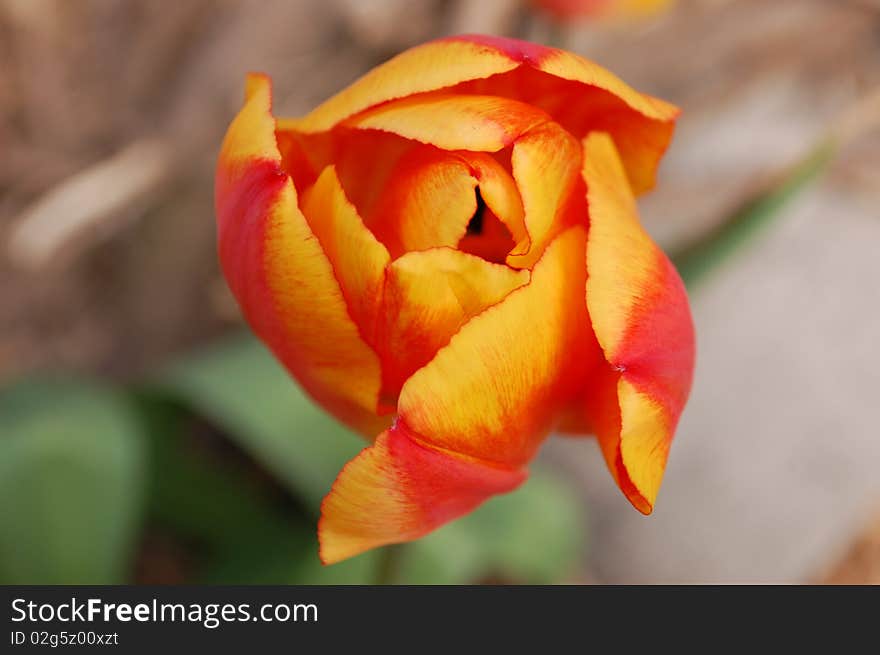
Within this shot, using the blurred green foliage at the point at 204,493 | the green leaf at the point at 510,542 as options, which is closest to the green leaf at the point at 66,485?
the blurred green foliage at the point at 204,493

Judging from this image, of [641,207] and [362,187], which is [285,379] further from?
[641,207]

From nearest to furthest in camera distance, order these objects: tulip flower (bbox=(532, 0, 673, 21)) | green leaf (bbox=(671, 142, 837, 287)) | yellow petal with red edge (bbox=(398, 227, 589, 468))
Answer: yellow petal with red edge (bbox=(398, 227, 589, 468))
green leaf (bbox=(671, 142, 837, 287))
tulip flower (bbox=(532, 0, 673, 21))

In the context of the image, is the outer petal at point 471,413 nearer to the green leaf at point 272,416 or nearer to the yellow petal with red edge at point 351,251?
the yellow petal with red edge at point 351,251

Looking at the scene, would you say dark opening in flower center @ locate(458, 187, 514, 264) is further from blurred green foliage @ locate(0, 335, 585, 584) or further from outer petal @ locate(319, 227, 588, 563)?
blurred green foliage @ locate(0, 335, 585, 584)

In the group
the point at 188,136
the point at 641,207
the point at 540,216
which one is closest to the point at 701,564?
the point at 641,207

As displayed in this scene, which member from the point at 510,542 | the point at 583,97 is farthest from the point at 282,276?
the point at 510,542

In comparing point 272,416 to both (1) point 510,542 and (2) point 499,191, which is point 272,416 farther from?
(2) point 499,191

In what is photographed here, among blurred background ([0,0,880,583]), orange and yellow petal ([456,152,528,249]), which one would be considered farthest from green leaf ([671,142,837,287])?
orange and yellow petal ([456,152,528,249])
